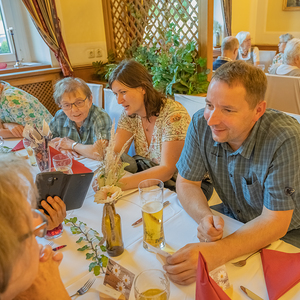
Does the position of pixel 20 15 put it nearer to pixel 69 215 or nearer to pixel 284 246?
pixel 69 215

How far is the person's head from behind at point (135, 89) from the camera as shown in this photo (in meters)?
1.66

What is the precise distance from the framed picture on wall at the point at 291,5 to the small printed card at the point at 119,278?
6106mm

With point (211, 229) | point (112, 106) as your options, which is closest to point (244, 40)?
point (112, 106)

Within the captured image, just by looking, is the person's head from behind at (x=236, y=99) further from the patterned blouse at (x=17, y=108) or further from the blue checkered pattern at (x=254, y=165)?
the patterned blouse at (x=17, y=108)

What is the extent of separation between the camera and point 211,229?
2.92ft

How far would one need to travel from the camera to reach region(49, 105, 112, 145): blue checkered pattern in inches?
77.8

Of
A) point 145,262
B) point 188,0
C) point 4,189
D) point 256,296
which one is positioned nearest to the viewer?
point 4,189

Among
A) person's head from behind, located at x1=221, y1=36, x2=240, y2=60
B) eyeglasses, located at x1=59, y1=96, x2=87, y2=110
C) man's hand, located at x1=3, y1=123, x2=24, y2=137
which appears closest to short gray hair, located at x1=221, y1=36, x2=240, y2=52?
person's head from behind, located at x1=221, y1=36, x2=240, y2=60

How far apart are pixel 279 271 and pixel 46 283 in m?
0.63

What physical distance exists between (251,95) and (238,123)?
4.3 inches

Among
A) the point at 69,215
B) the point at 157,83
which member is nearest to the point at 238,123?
the point at 69,215

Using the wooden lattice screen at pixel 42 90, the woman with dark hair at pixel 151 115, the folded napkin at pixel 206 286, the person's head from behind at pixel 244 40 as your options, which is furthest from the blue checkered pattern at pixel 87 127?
the person's head from behind at pixel 244 40

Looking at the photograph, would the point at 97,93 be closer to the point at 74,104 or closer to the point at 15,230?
the point at 74,104

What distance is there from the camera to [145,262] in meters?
0.87
